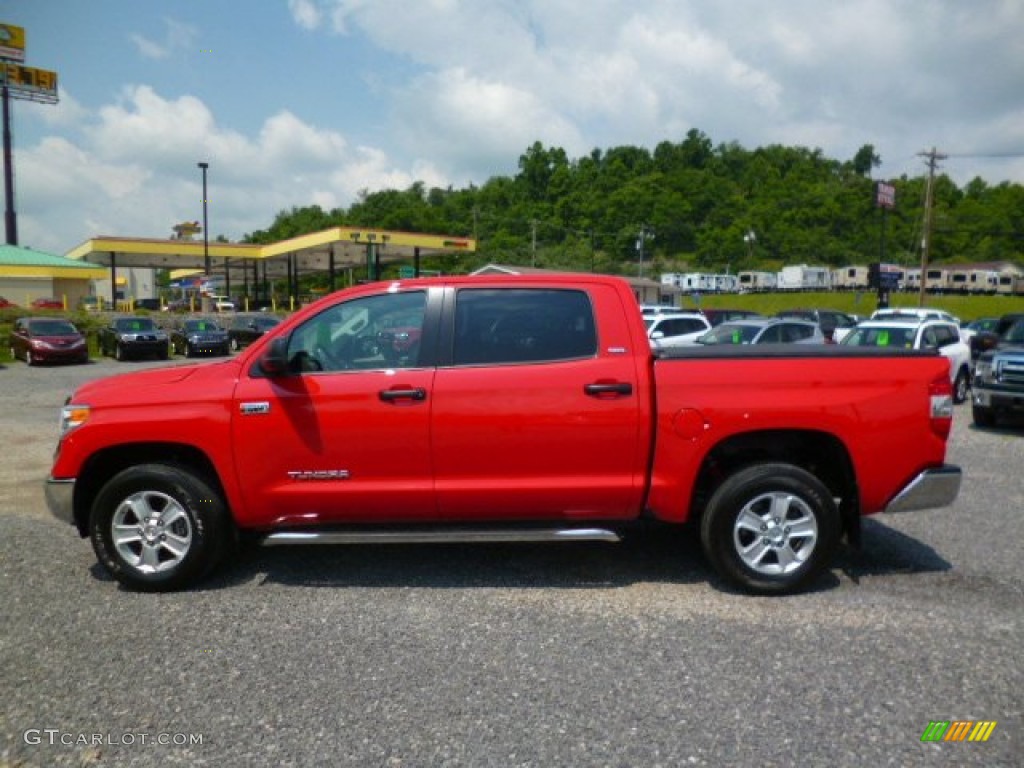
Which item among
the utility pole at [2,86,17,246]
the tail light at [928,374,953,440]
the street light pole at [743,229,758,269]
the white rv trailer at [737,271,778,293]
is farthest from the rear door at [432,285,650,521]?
the street light pole at [743,229,758,269]

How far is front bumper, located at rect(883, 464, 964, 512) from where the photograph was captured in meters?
4.45

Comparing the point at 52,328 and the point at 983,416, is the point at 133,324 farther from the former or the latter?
the point at 983,416

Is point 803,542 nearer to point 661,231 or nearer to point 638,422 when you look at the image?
point 638,422

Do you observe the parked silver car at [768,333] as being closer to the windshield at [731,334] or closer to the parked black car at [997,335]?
the windshield at [731,334]

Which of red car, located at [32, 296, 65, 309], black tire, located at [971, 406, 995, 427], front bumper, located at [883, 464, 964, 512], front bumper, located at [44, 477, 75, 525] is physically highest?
red car, located at [32, 296, 65, 309]

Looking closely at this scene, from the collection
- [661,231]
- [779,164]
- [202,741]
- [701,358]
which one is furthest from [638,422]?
[779,164]

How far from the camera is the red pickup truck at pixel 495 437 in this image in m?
4.43

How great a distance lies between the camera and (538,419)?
440cm

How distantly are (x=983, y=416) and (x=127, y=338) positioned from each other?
2491 centimetres

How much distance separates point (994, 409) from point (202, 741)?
35.7ft

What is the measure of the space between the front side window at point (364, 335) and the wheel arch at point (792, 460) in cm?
195

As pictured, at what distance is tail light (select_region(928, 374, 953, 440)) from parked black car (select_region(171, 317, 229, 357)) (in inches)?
1048

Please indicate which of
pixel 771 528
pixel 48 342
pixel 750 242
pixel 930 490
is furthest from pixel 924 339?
pixel 750 242

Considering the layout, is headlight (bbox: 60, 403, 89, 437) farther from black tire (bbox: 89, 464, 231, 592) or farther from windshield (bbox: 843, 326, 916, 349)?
windshield (bbox: 843, 326, 916, 349)
